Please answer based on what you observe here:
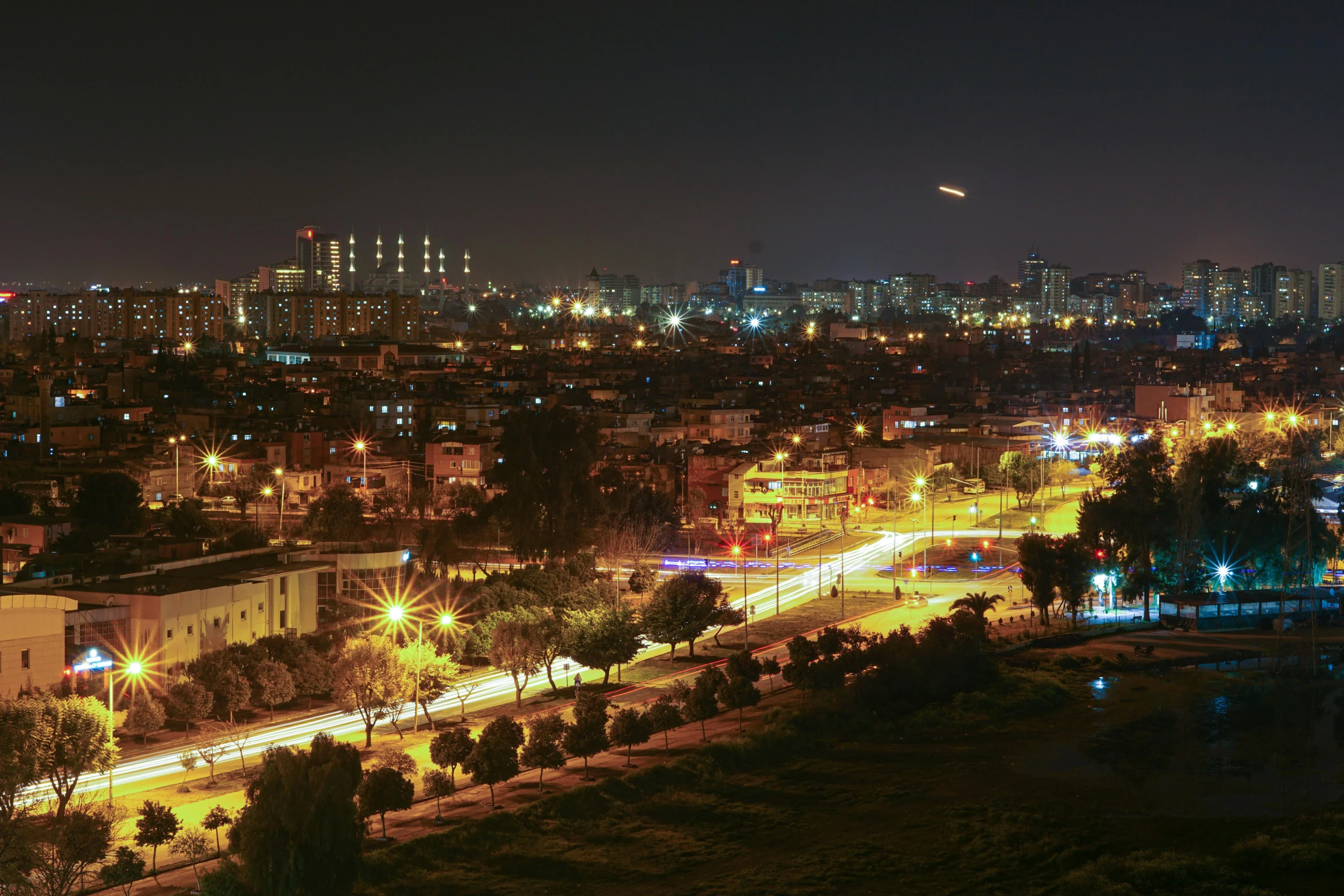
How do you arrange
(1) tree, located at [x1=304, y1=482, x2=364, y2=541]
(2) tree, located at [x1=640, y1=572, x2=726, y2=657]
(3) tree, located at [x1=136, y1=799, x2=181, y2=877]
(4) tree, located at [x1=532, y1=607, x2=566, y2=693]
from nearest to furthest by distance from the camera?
1. (3) tree, located at [x1=136, y1=799, x2=181, y2=877]
2. (4) tree, located at [x1=532, y1=607, x2=566, y2=693]
3. (2) tree, located at [x1=640, y1=572, x2=726, y2=657]
4. (1) tree, located at [x1=304, y1=482, x2=364, y2=541]

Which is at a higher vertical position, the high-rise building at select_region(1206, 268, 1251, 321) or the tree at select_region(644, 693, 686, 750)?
the high-rise building at select_region(1206, 268, 1251, 321)

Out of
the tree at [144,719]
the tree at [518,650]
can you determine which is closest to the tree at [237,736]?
the tree at [144,719]

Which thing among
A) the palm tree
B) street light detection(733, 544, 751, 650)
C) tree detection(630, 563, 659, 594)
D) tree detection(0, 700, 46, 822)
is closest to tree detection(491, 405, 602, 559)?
tree detection(630, 563, 659, 594)

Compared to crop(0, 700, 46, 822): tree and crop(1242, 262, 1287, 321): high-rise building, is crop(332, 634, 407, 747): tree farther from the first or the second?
crop(1242, 262, 1287, 321): high-rise building

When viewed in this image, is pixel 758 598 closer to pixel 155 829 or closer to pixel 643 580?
pixel 643 580

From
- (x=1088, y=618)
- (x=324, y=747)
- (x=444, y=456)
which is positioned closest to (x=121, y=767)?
(x=324, y=747)

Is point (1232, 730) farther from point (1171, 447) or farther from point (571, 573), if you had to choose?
point (1171, 447)
